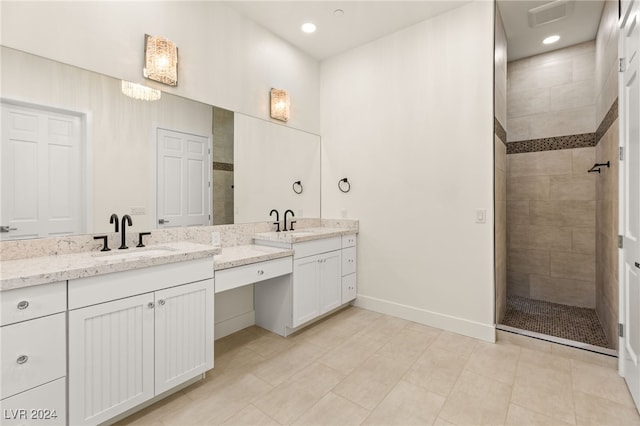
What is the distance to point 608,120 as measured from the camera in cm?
252

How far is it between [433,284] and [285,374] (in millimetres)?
1641

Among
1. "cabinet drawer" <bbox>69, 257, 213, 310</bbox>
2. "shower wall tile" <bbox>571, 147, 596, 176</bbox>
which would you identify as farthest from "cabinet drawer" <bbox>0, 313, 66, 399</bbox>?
"shower wall tile" <bbox>571, 147, 596, 176</bbox>

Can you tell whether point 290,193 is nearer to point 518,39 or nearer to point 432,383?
point 432,383

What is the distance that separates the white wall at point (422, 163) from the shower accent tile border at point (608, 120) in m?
0.82

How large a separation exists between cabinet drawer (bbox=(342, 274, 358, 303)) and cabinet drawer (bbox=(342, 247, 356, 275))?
6cm

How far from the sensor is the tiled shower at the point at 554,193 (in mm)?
2898

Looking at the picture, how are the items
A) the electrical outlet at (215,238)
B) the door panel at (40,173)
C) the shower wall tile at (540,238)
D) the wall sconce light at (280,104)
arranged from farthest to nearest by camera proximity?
the shower wall tile at (540,238) → the wall sconce light at (280,104) → the electrical outlet at (215,238) → the door panel at (40,173)

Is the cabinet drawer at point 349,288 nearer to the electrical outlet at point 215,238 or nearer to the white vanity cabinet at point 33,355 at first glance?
the electrical outlet at point 215,238

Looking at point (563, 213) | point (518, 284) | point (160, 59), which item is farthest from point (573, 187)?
point (160, 59)

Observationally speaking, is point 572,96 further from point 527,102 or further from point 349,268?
point 349,268

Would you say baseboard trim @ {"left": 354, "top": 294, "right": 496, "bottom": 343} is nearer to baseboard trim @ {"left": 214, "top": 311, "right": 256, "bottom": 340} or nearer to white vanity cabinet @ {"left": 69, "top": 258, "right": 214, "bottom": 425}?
baseboard trim @ {"left": 214, "top": 311, "right": 256, "bottom": 340}

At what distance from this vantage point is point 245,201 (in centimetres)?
291

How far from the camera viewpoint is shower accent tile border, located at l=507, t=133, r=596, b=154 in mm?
3346

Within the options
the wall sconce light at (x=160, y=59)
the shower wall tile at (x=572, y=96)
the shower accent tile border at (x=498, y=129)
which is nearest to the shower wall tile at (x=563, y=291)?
the shower accent tile border at (x=498, y=129)
